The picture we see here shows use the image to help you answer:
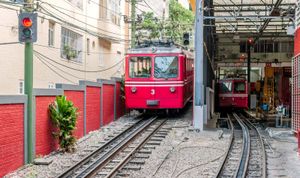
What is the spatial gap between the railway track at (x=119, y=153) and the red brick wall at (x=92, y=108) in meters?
1.30

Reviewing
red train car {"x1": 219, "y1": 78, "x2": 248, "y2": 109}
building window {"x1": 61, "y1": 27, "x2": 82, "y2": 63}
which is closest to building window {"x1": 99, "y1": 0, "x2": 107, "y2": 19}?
building window {"x1": 61, "y1": 27, "x2": 82, "y2": 63}

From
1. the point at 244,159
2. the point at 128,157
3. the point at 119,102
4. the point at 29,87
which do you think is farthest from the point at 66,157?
the point at 119,102

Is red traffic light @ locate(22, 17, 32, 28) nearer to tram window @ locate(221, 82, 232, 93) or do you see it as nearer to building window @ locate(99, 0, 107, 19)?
building window @ locate(99, 0, 107, 19)

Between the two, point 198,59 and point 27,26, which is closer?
point 27,26

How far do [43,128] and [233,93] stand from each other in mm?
23913

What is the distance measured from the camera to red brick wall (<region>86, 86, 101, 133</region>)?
61.5ft

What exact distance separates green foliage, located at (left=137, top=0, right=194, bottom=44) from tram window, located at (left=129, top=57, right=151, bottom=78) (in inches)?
495

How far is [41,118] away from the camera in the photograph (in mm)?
14320

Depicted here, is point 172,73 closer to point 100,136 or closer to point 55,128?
point 100,136

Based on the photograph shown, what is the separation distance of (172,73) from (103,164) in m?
10.2

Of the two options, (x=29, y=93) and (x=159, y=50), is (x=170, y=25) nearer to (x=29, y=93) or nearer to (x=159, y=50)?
(x=159, y=50)

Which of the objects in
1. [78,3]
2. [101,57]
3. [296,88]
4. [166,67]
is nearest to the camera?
[296,88]

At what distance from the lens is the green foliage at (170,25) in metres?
41.0

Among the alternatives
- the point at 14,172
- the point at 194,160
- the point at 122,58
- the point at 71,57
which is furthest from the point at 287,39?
the point at 14,172
